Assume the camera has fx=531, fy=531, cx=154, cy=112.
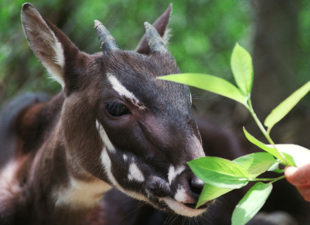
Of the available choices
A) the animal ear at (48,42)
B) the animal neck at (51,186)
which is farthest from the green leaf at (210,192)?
the animal ear at (48,42)

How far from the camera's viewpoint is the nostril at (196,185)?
7.70 ft

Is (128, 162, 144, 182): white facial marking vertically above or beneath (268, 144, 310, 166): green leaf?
beneath

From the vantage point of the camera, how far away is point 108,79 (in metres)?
2.84

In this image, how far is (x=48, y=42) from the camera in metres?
3.06

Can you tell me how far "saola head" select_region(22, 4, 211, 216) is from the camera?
2.51 metres

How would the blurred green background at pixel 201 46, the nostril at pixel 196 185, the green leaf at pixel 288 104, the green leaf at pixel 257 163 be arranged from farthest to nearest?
the blurred green background at pixel 201 46, the nostril at pixel 196 185, the green leaf at pixel 257 163, the green leaf at pixel 288 104

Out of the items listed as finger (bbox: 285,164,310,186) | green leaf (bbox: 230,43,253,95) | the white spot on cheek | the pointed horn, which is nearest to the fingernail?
finger (bbox: 285,164,310,186)

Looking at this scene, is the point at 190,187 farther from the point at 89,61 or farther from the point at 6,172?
the point at 6,172

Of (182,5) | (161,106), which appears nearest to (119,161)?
(161,106)

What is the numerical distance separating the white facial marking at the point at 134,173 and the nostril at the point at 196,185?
1.20ft

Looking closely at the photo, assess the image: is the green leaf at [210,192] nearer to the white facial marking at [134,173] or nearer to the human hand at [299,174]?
the human hand at [299,174]

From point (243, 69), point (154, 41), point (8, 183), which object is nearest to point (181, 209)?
point (243, 69)

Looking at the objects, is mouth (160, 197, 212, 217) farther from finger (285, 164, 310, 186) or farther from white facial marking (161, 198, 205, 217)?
finger (285, 164, 310, 186)

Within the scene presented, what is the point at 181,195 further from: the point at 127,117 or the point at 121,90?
the point at 121,90
